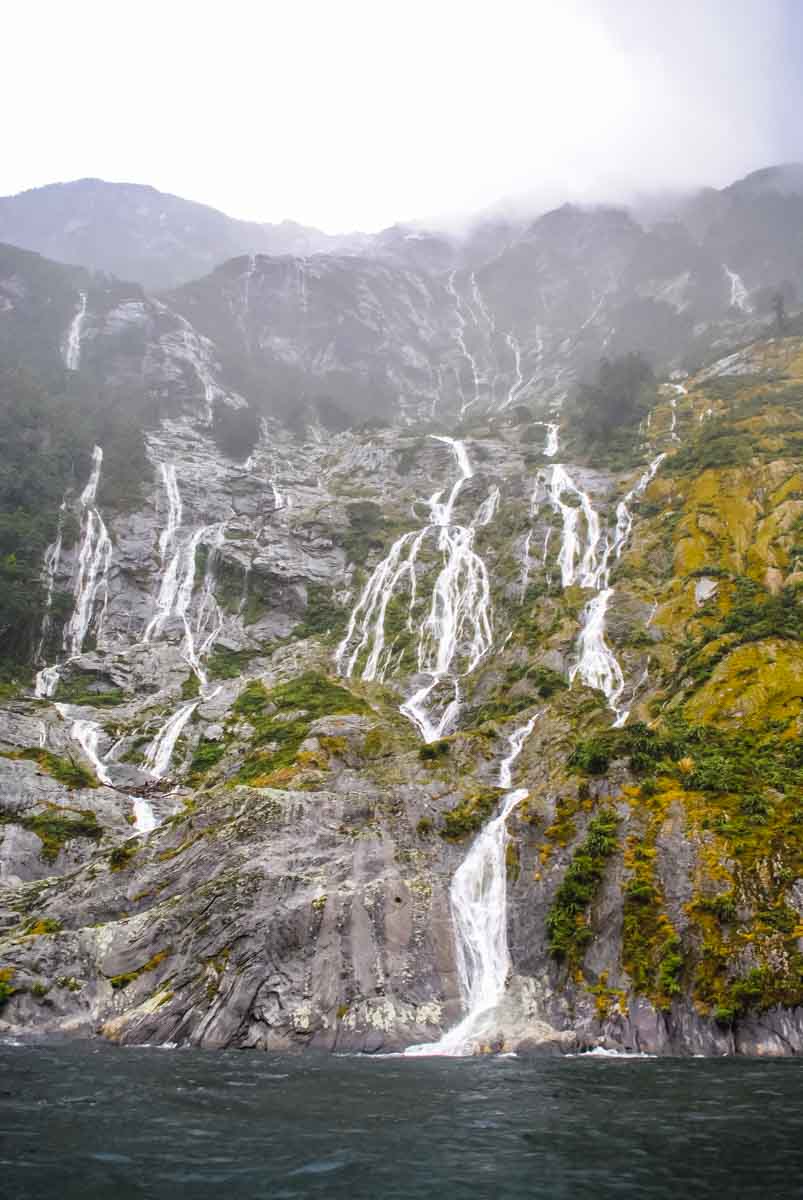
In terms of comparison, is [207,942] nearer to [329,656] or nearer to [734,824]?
[734,824]

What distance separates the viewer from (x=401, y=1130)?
12188 mm

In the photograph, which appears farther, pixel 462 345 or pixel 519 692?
pixel 462 345

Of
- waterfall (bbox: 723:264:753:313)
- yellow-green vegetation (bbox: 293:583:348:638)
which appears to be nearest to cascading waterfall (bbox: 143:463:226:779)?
yellow-green vegetation (bbox: 293:583:348:638)

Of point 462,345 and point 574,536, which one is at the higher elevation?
point 462,345

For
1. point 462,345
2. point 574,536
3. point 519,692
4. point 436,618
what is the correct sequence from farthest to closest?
point 462,345 → point 574,536 → point 436,618 → point 519,692

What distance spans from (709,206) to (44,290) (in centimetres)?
15050

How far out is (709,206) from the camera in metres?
183

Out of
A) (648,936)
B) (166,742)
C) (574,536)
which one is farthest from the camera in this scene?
(574,536)

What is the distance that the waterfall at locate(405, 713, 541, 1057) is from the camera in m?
21.1

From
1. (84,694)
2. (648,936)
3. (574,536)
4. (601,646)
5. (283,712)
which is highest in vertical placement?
(574,536)

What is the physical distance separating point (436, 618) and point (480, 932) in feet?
124

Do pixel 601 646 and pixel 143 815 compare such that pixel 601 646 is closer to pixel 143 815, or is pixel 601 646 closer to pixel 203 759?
pixel 203 759

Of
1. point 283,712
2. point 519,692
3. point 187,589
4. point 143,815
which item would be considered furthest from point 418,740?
point 187,589

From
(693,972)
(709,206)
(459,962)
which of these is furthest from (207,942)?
(709,206)
